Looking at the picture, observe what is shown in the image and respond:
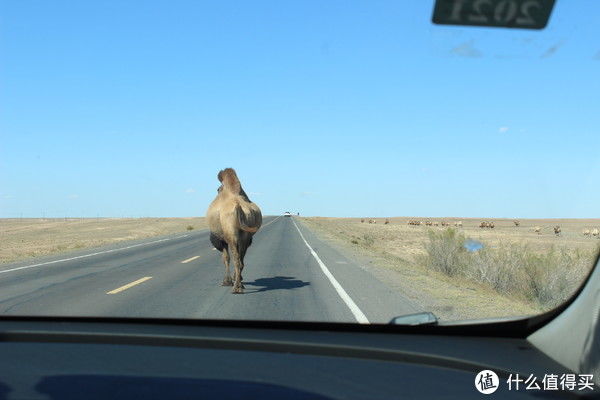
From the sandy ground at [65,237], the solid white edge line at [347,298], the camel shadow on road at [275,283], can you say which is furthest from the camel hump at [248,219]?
the sandy ground at [65,237]

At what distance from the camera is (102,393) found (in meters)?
2.67

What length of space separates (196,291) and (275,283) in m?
2.07

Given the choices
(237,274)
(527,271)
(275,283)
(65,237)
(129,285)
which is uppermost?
(527,271)

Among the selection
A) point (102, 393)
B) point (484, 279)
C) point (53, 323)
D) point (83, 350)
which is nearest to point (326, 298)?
point (484, 279)

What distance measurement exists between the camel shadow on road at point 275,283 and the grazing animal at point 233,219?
649 millimetres

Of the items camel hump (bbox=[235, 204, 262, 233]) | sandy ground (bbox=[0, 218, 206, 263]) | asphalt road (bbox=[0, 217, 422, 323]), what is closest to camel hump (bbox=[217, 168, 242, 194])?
camel hump (bbox=[235, 204, 262, 233])

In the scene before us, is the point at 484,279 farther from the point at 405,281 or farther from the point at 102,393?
the point at 102,393

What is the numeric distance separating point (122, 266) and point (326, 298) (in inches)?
335

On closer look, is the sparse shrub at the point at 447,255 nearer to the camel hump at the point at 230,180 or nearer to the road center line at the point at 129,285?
the camel hump at the point at 230,180

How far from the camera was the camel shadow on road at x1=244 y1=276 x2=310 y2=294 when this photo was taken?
1208cm

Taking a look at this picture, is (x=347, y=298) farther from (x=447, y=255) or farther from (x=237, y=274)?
(x=447, y=255)

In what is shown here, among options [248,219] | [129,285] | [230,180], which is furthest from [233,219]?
[129,285]

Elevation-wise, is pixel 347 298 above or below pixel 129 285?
above

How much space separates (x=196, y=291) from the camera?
11508mm
